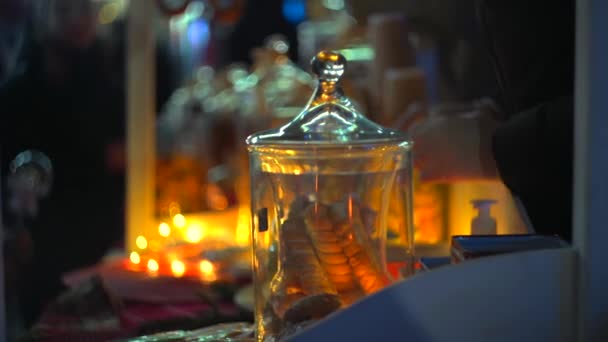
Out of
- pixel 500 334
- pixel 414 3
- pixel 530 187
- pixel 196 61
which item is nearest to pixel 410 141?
pixel 530 187

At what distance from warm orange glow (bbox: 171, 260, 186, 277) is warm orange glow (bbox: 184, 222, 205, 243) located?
378 mm

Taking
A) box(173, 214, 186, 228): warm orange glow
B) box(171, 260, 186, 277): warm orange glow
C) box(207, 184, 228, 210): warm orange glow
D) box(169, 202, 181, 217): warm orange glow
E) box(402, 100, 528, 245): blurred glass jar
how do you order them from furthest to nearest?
box(207, 184, 228, 210): warm orange glow < box(169, 202, 181, 217): warm orange glow < box(173, 214, 186, 228): warm orange glow < box(171, 260, 186, 277): warm orange glow < box(402, 100, 528, 245): blurred glass jar

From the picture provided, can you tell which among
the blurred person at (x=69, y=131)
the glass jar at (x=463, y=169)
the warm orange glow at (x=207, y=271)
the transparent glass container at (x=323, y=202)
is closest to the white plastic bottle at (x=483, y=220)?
the glass jar at (x=463, y=169)

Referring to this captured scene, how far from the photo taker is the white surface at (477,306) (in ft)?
A: 2.11

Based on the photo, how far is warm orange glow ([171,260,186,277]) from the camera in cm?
148

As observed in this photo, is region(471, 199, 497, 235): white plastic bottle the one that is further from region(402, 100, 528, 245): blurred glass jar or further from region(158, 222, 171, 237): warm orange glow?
region(158, 222, 171, 237): warm orange glow

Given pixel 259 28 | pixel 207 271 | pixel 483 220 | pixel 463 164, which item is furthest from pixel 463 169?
pixel 259 28

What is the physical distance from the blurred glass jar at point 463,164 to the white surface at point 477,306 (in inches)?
6.7

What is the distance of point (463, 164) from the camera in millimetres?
1036

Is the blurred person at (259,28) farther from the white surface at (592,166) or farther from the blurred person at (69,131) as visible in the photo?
the white surface at (592,166)

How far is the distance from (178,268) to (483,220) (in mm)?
719

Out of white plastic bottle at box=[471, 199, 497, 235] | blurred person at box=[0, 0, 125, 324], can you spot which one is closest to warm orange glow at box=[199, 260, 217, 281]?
blurred person at box=[0, 0, 125, 324]

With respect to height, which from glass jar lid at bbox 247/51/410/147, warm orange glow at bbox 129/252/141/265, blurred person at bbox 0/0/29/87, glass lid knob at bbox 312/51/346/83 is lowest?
warm orange glow at bbox 129/252/141/265

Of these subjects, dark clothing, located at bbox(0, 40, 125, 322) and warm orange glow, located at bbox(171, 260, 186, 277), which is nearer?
warm orange glow, located at bbox(171, 260, 186, 277)
